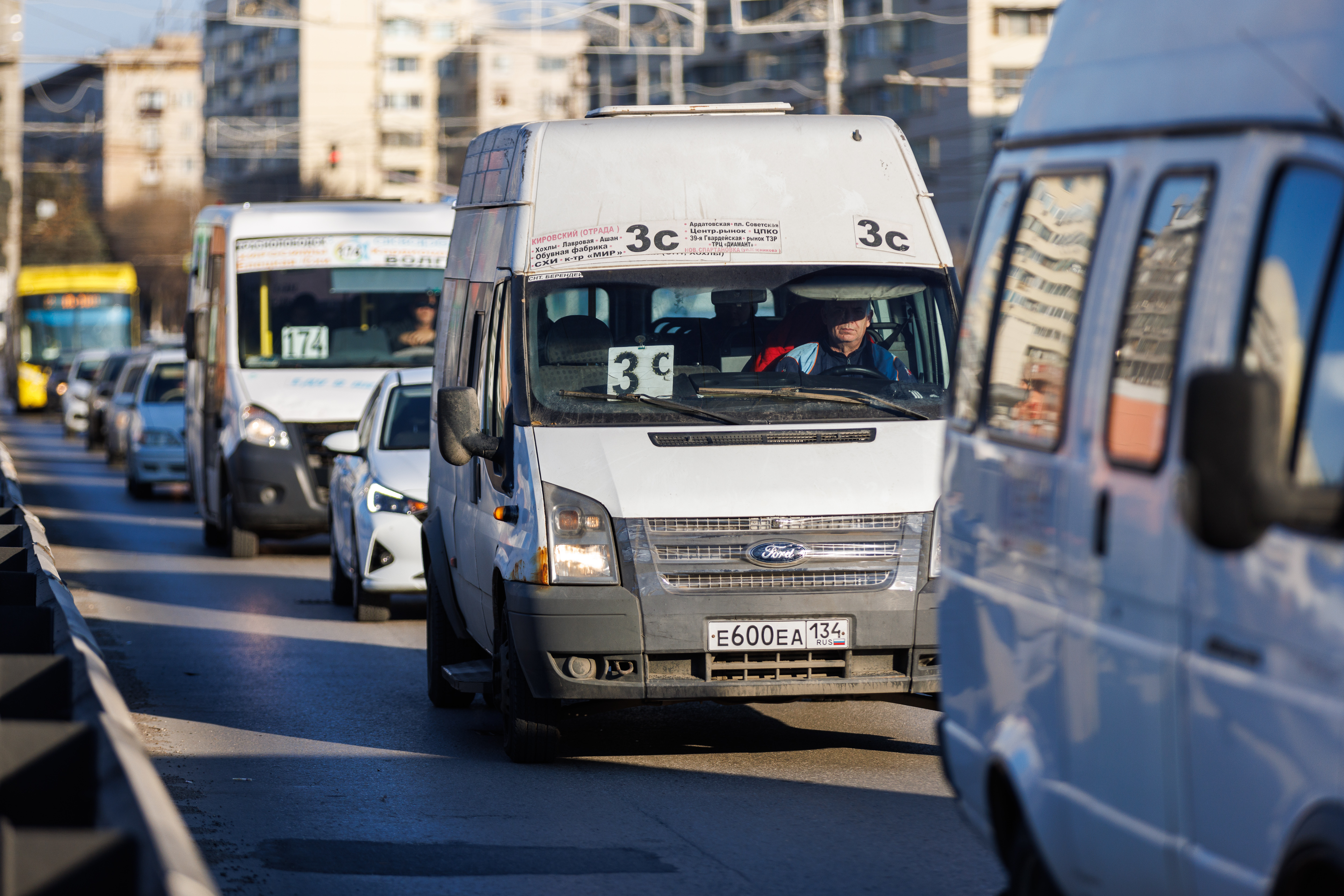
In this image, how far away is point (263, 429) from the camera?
1827 centimetres

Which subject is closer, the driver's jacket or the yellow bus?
the driver's jacket

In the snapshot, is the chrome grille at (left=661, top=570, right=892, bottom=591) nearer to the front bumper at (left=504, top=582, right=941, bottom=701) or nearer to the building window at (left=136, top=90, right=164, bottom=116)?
the front bumper at (left=504, top=582, right=941, bottom=701)

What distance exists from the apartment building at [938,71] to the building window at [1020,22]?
3 cm

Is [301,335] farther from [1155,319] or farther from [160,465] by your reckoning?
[1155,319]

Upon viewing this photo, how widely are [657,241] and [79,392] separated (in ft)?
131

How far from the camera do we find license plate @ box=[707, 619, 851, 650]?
8.11m

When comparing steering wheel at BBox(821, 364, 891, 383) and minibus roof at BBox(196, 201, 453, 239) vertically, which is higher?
minibus roof at BBox(196, 201, 453, 239)

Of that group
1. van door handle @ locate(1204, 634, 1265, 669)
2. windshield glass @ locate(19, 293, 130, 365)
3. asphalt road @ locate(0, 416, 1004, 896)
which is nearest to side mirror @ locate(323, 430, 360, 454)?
asphalt road @ locate(0, 416, 1004, 896)

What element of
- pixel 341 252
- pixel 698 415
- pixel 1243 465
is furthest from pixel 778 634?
pixel 341 252

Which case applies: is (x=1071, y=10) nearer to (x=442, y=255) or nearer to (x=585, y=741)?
(x=585, y=741)

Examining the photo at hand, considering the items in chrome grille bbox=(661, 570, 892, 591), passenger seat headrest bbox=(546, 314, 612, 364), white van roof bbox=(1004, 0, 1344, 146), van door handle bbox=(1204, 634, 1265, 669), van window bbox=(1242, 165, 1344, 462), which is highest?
white van roof bbox=(1004, 0, 1344, 146)

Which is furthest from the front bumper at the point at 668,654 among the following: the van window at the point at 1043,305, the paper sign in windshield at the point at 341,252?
the paper sign in windshield at the point at 341,252

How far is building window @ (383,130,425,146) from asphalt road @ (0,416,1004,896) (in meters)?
119

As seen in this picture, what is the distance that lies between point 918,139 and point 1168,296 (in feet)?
252
